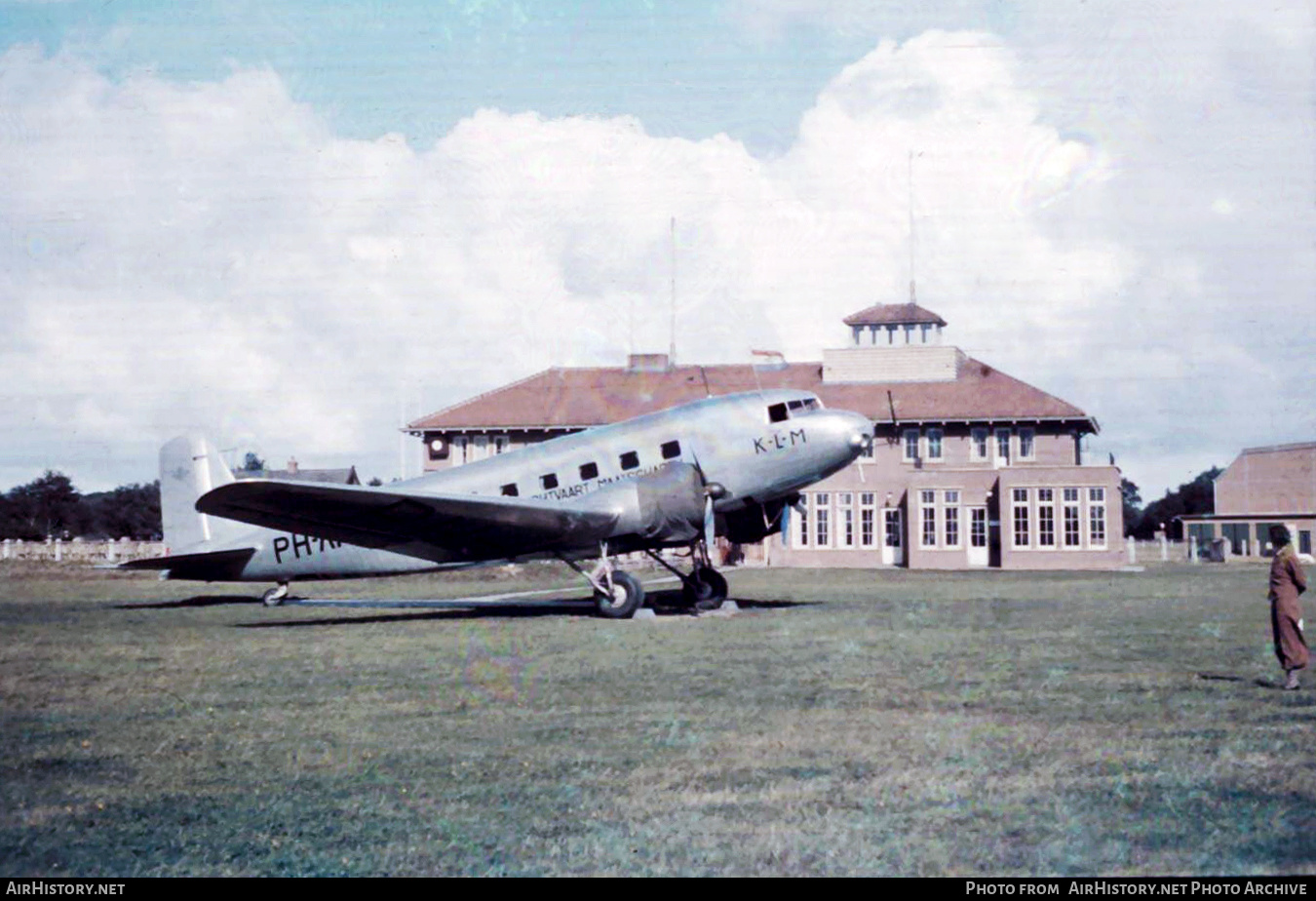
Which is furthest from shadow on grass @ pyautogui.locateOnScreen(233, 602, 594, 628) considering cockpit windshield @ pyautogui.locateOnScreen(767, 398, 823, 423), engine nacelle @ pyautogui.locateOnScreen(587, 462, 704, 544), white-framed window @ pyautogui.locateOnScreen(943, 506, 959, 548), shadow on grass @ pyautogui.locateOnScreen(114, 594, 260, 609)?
white-framed window @ pyautogui.locateOnScreen(943, 506, 959, 548)

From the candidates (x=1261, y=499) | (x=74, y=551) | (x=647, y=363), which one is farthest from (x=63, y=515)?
(x=1261, y=499)

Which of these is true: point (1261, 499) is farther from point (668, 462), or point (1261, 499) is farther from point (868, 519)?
point (668, 462)

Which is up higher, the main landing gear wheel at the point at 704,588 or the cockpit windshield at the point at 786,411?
the cockpit windshield at the point at 786,411

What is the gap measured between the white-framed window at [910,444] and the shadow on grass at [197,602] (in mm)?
40726

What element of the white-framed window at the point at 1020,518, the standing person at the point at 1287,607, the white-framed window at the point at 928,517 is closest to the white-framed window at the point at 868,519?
the white-framed window at the point at 928,517

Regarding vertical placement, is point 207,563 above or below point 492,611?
above

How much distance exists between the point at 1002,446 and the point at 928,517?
21.5ft

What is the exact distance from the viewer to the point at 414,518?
72.0ft

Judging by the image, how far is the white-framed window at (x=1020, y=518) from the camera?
2362 inches

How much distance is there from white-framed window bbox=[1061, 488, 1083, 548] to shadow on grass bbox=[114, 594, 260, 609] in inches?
1591

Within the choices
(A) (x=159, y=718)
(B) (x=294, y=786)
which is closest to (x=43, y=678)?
(A) (x=159, y=718)

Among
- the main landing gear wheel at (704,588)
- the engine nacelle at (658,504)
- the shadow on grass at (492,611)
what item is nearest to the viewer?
the engine nacelle at (658,504)

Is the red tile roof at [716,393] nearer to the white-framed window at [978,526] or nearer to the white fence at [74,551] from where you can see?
the white-framed window at [978,526]

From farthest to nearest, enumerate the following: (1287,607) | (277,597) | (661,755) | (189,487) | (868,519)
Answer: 1. (868,519)
2. (277,597)
3. (189,487)
4. (1287,607)
5. (661,755)
